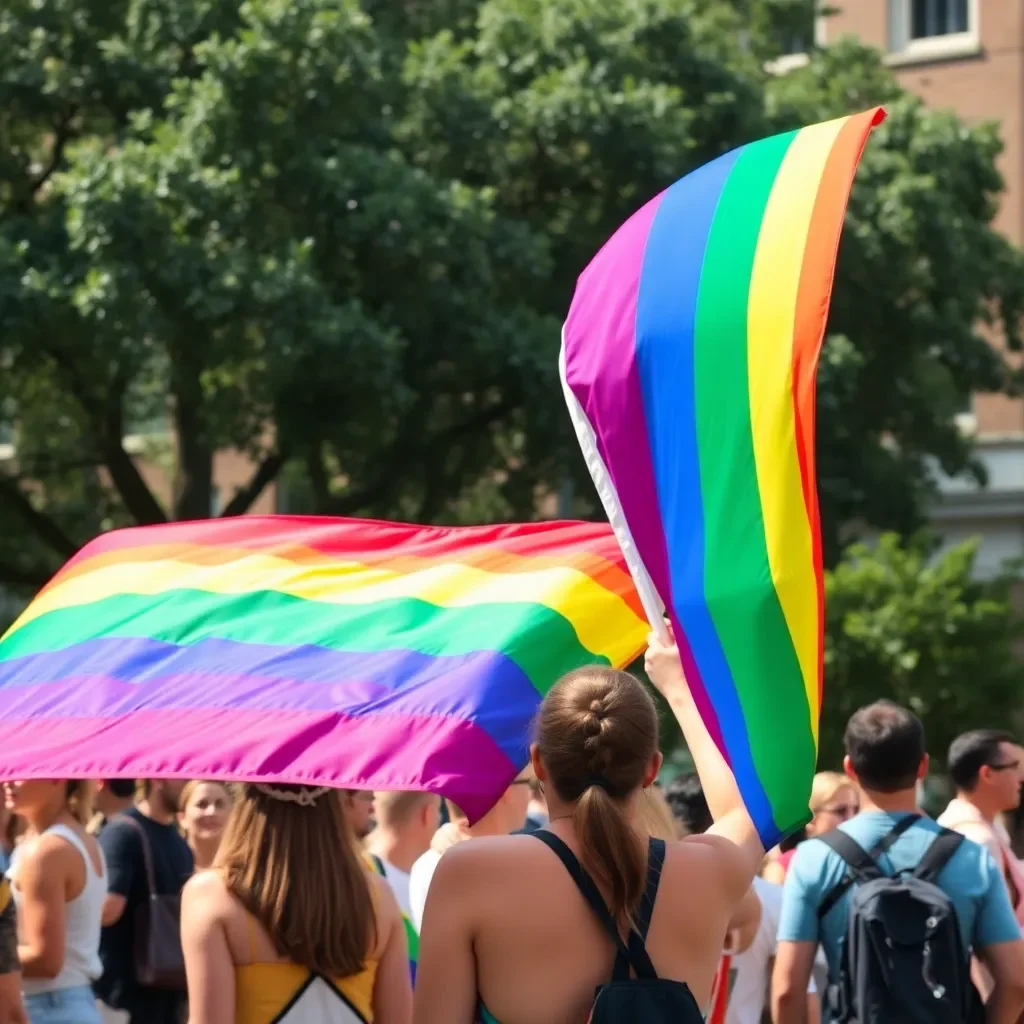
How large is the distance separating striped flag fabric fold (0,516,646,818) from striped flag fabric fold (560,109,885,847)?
0.37 m

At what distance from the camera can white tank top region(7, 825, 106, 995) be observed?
5.70 m

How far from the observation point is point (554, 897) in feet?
9.62

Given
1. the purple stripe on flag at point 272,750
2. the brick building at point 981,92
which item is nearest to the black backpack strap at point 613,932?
the purple stripe on flag at point 272,750

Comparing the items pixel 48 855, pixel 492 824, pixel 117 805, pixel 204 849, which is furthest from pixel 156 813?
pixel 492 824

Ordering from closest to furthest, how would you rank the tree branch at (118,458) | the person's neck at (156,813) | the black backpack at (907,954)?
the black backpack at (907,954), the person's neck at (156,813), the tree branch at (118,458)

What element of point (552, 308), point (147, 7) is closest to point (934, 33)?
point (552, 308)

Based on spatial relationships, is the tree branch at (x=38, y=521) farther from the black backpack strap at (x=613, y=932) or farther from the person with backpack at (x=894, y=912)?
the black backpack strap at (x=613, y=932)

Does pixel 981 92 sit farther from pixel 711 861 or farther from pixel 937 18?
pixel 711 861

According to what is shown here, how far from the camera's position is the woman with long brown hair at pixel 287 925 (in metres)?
→ 4.03

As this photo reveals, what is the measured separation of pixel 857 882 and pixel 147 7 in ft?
42.0

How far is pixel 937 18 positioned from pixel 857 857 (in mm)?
24156

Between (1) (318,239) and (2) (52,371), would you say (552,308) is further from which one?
(2) (52,371)

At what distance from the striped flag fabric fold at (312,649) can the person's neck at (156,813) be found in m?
2.08

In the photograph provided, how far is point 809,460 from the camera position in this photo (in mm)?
3471
